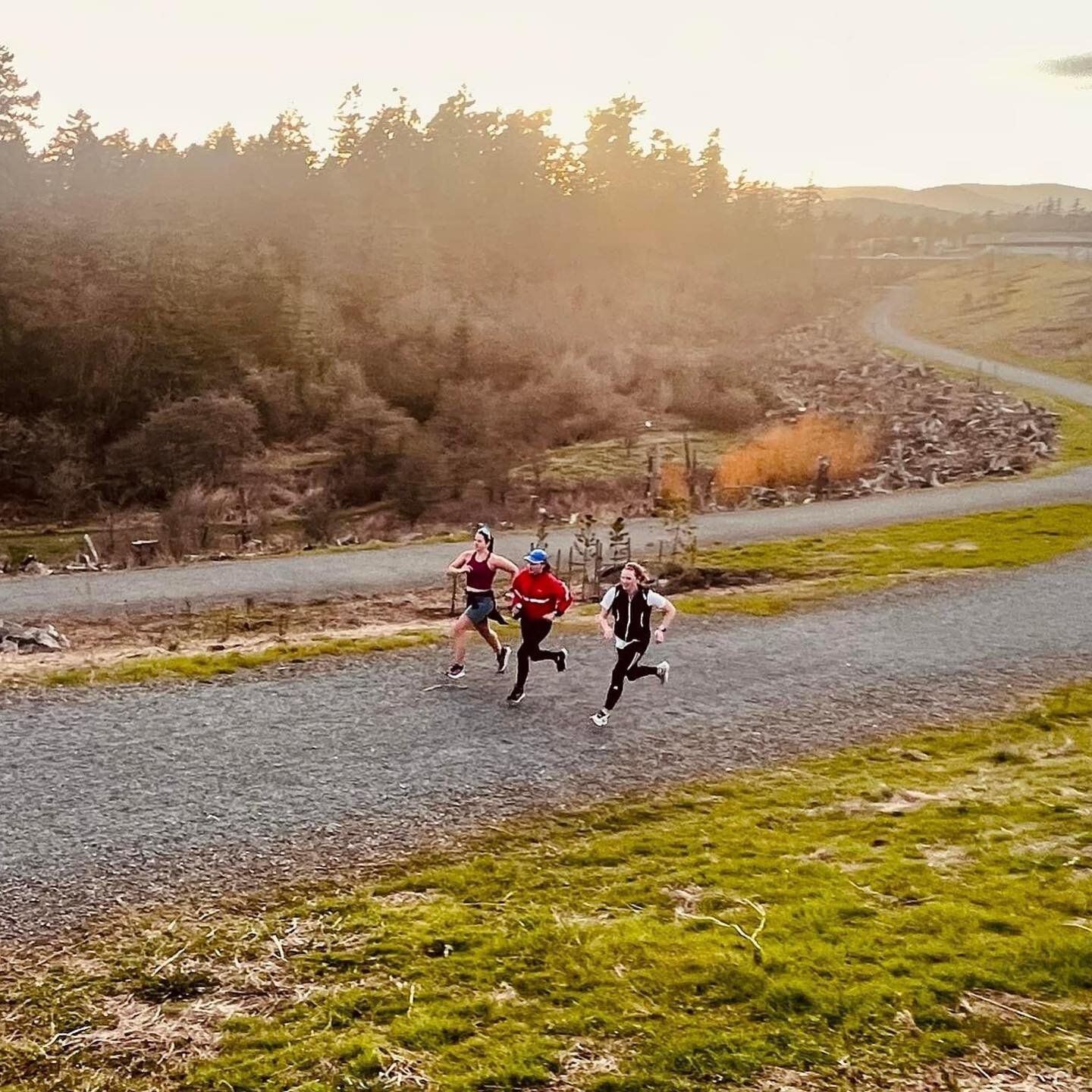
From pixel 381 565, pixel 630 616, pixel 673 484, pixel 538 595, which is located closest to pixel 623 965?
pixel 630 616

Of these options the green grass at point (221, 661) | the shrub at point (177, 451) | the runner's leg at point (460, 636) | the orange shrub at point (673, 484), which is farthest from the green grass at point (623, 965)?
the shrub at point (177, 451)

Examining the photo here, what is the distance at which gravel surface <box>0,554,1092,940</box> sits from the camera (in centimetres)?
809

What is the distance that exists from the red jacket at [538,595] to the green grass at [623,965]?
2763 mm

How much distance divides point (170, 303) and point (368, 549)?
2294 centimetres

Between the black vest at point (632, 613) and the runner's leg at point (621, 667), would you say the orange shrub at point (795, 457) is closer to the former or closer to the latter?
the runner's leg at point (621, 667)

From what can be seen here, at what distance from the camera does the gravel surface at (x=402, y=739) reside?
26.5ft

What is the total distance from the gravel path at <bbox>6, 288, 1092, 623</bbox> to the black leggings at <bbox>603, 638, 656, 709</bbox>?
745 centimetres

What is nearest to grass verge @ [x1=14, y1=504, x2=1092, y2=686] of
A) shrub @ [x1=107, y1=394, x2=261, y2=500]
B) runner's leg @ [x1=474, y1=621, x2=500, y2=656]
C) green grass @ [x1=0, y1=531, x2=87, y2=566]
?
runner's leg @ [x1=474, y1=621, x2=500, y2=656]

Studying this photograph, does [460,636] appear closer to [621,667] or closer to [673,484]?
[621,667]

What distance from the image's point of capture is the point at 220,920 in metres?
7.05

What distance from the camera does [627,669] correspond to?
35.5ft

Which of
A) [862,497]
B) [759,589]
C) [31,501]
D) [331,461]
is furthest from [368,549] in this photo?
[31,501]

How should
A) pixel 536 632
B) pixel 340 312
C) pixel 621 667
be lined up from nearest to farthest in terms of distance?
1. pixel 621 667
2. pixel 536 632
3. pixel 340 312

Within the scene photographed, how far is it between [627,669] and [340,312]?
37563 mm
